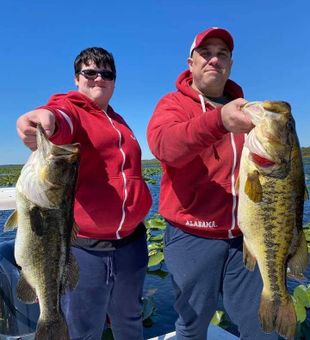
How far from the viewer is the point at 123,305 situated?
10.7ft

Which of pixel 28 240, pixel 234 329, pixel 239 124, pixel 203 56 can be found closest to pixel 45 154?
pixel 28 240

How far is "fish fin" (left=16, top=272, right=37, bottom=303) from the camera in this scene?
2.67 metres

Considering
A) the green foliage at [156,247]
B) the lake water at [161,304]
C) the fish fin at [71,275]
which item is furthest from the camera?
the green foliage at [156,247]

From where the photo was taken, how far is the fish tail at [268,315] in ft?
8.34

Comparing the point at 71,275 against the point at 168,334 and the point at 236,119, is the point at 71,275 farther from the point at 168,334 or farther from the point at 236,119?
the point at 168,334

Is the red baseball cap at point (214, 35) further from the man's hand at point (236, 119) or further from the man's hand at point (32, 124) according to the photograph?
the man's hand at point (32, 124)

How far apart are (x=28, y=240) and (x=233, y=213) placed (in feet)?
5.08

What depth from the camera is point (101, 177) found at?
9.98ft

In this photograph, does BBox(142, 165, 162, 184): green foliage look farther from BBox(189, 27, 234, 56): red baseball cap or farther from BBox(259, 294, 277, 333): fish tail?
BBox(259, 294, 277, 333): fish tail

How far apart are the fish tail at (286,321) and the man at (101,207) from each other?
3.96 ft

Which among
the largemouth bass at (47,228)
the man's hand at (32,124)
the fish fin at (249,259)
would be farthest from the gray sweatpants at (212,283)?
the man's hand at (32,124)

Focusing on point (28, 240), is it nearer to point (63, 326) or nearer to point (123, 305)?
point (63, 326)

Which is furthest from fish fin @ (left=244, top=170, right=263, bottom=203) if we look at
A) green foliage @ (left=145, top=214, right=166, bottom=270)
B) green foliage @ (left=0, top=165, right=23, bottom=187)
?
green foliage @ (left=0, top=165, right=23, bottom=187)

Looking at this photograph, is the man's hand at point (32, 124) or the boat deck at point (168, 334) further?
the boat deck at point (168, 334)
